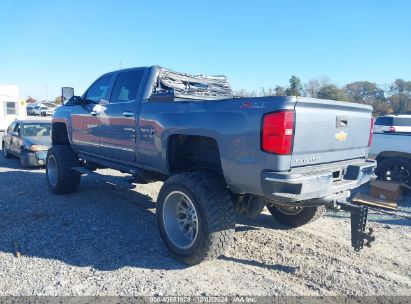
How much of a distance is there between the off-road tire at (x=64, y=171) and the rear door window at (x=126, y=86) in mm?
1777

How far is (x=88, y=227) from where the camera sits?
4.88 metres

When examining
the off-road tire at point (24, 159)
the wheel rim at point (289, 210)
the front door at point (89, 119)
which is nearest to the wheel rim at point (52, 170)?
the front door at point (89, 119)

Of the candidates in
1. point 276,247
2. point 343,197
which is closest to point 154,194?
point 276,247

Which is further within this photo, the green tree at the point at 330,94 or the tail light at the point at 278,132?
the green tree at the point at 330,94

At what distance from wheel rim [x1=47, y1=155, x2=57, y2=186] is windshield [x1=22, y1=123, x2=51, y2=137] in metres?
4.94

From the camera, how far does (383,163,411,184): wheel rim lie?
726 cm

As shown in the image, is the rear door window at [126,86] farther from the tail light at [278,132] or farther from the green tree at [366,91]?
the green tree at [366,91]

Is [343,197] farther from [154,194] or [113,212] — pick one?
[154,194]

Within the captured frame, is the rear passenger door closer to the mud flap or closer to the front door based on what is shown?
the front door

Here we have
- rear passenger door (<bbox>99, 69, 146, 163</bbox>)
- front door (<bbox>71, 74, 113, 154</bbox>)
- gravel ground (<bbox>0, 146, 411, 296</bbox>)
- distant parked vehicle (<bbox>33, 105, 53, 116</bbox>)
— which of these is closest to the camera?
gravel ground (<bbox>0, 146, 411, 296</bbox>)

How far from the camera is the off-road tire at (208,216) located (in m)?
3.49

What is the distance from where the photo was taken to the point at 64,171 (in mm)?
6324

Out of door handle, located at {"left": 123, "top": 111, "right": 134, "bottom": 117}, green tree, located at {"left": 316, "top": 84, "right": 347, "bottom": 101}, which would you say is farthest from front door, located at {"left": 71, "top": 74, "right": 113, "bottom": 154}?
green tree, located at {"left": 316, "top": 84, "right": 347, "bottom": 101}

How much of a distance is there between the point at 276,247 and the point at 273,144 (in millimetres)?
1861
